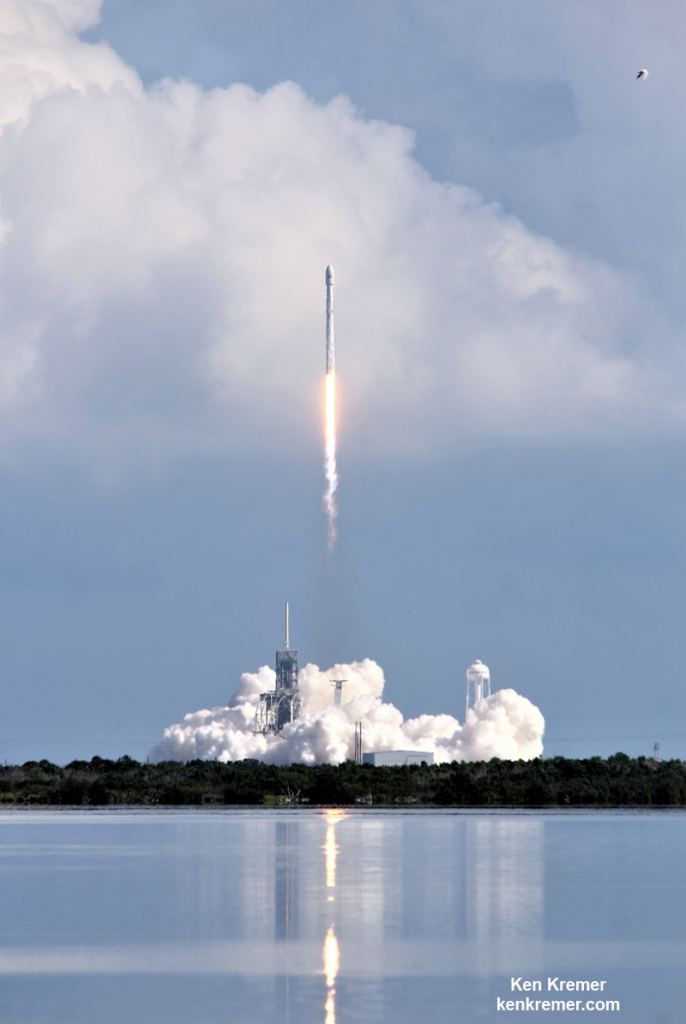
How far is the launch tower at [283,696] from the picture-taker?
628 ft

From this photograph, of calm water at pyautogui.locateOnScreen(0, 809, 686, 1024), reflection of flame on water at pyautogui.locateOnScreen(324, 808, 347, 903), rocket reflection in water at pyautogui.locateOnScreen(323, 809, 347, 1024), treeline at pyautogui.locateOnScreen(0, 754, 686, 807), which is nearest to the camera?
rocket reflection in water at pyautogui.locateOnScreen(323, 809, 347, 1024)

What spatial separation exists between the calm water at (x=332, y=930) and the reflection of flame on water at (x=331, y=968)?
57 millimetres

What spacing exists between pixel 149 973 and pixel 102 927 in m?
11.0

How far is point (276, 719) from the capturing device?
194750mm

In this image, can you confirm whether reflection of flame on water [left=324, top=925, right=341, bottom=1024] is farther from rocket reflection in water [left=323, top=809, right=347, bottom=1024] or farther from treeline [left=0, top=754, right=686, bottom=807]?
treeline [left=0, top=754, right=686, bottom=807]

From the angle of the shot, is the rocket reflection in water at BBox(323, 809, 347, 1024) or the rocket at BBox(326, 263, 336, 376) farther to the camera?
the rocket at BBox(326, 263, 336, 376)

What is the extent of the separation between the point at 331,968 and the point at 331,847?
54395 mm

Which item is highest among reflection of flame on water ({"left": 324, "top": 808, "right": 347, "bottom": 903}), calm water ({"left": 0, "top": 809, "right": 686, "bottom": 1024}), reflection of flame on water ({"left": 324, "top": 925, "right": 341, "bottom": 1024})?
reflection of flame on water ({"left": 324, "top": 925, "right": 341, "bottom": 1024})

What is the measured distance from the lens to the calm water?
38.4 meters

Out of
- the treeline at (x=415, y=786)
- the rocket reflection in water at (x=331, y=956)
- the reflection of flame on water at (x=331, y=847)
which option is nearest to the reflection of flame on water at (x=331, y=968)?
the rocket reflection in water at (x=331, y=956)

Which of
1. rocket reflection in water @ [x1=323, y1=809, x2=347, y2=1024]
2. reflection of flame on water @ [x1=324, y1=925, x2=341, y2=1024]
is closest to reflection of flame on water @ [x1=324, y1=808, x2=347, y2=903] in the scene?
rocket reflection in water @ [x1=323, y1=809, x2=347, y2=1024]

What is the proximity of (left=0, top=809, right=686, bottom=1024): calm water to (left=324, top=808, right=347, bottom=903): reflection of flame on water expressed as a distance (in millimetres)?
235

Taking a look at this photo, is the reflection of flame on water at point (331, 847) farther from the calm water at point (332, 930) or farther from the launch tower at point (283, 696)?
the launch tower at point (283, 696)

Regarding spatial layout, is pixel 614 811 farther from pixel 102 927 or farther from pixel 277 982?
pixel 277 982
